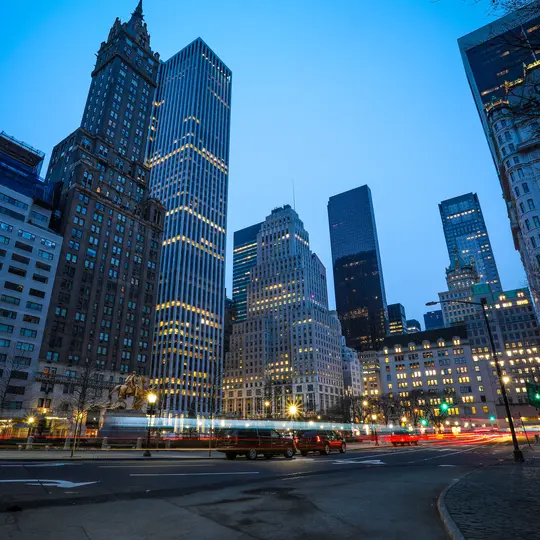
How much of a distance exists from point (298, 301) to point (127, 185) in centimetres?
10316

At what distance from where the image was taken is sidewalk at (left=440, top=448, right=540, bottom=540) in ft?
21.2

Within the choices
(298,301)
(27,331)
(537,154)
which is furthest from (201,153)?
(537,154)

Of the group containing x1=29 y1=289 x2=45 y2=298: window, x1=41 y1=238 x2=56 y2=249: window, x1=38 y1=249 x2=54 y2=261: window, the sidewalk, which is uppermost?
x1=41 y1=238 x2=56 y2=249: window

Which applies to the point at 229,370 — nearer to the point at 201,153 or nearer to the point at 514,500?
the point at 201,153

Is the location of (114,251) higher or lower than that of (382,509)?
higher

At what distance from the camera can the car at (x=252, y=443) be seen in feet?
89.2

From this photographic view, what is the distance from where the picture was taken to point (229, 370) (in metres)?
192

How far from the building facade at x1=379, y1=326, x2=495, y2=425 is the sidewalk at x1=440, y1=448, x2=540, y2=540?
124 m

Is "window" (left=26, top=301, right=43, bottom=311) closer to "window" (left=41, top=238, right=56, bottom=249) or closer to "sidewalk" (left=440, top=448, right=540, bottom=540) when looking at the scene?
"window" (left=41, top=238, right=56, bottom=249)

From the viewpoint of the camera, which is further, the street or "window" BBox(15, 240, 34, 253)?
"window" BBox(15, 240, 34, 253)

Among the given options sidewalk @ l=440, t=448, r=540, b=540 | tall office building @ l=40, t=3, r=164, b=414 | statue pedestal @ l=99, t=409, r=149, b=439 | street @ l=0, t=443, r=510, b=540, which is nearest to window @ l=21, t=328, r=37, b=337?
tall office building @ l=40, t=3, r=164, b=414

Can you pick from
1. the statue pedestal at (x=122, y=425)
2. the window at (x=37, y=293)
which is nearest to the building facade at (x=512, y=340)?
the statue pedestal at (x=122, y=425)

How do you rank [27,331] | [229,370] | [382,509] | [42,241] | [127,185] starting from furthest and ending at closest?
[229,370] < [127,185] < [42,241] < [27,331] < [382,509]

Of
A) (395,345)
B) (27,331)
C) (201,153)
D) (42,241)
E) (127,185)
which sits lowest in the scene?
(27,331)
